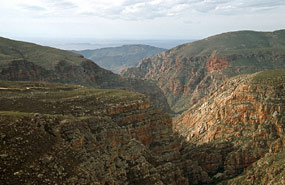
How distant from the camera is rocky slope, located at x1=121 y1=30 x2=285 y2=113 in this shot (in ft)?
479

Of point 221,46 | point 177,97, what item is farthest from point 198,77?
point 221,46

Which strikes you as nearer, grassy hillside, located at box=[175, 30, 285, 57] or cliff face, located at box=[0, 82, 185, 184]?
cliff face, located at box=[0, 82, 185, 184]

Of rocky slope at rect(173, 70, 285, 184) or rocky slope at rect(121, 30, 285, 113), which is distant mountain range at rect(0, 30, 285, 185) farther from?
rocky slope at rect(121, 30, 285, 113)

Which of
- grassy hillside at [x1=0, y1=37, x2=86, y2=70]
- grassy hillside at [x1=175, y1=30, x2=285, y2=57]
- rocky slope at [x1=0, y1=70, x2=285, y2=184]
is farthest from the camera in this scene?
grassy hillside at [x1=175, y1=30, x2=285, y2=57]

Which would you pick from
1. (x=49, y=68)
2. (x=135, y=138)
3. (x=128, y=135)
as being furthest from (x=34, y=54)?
(x=128, y=135)

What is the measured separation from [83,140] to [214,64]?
133045mm

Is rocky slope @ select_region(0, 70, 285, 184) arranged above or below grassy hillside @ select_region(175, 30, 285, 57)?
below

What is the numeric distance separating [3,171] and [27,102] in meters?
20.7

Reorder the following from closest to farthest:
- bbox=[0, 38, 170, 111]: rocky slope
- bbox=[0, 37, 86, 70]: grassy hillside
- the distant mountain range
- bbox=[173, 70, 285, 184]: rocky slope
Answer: the distant mountain range, bbox=[173, 70, 285, 184]: rocky slope, bbox=[0, 38, 170, 111]: rocky slope, bbox=[0, 37, 86, 70]: grassy hillside

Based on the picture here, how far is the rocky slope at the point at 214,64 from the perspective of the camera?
146 m

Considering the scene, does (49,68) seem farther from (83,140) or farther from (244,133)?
(83,140)

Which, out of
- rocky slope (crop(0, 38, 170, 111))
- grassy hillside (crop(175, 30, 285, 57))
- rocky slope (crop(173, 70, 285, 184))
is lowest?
rocky slope (crop(173, 70, 285, 184))

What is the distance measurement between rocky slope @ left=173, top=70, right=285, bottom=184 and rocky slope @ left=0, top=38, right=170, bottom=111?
167 ft

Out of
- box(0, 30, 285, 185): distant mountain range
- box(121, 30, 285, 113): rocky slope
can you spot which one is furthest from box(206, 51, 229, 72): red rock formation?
box(0, 30, 285, 185): distant mountain range
